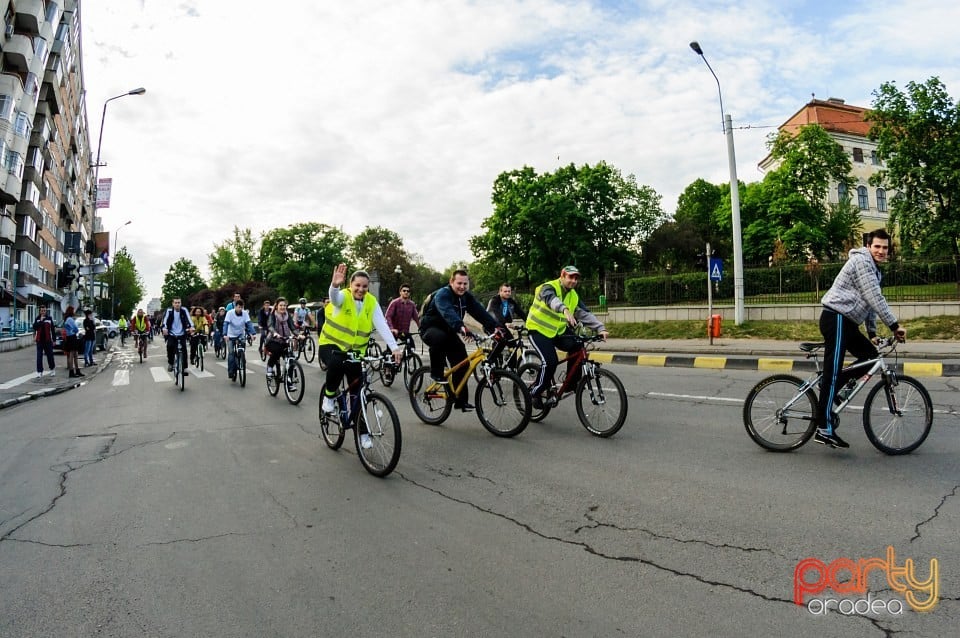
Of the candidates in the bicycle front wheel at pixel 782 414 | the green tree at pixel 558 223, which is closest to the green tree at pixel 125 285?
the green tree at pixel 558 223

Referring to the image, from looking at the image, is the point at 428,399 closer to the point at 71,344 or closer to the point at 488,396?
the point at 488,396

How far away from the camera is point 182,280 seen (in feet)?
379

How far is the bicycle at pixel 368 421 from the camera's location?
5.20 m

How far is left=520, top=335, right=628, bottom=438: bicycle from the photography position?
6.48 meters

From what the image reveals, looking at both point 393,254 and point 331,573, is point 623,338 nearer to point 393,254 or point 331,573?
point 331,573

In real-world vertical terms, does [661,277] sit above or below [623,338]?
above

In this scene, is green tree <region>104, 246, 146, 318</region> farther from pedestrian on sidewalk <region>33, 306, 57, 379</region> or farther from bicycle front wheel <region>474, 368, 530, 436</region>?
bicycle front wheel <region>474, 368, 530, 436</region>

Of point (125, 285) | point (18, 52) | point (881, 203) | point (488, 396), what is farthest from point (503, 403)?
point (125, 285)

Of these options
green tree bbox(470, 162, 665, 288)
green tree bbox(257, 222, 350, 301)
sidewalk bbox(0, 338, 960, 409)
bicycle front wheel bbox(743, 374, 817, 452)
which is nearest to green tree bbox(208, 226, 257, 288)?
green tree bbox(257, 222, 350, 301)

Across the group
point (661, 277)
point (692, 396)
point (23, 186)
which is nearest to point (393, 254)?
point (23, 186)

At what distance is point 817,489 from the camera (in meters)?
4.49

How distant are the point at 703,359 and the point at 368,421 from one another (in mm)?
10951

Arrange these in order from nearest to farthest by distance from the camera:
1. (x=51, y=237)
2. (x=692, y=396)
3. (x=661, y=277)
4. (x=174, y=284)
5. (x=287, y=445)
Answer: (x=287, y=445) < (x=692, y=396) < (x=661, y=277) < (x=51, y=237) < (x=174, y=284)

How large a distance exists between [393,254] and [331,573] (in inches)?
2712
